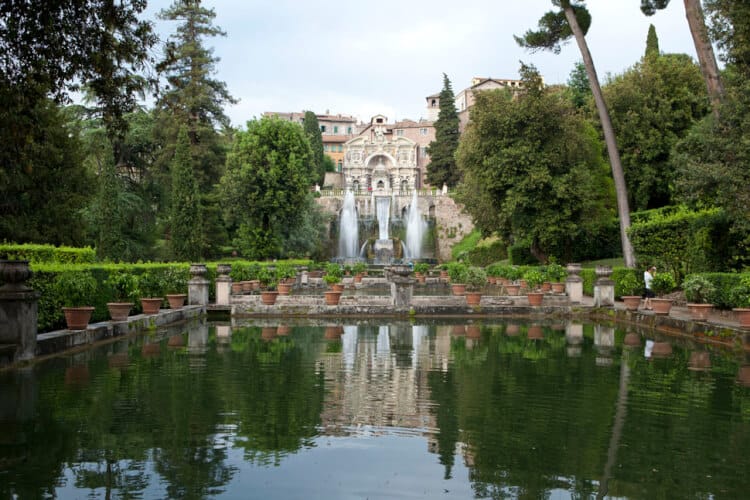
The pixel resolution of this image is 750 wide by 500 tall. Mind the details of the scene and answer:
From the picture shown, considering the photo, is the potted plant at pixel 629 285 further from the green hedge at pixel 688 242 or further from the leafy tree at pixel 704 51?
the leafy tree at pixel 704 51

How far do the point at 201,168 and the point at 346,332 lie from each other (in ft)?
103

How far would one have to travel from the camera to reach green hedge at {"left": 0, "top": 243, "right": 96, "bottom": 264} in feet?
51.2

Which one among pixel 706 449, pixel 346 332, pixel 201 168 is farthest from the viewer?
pixel 201 168

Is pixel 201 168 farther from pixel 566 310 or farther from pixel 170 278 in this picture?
pixel 566 310

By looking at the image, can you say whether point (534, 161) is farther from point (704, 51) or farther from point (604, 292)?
point (704, 51)

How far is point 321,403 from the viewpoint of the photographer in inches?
281

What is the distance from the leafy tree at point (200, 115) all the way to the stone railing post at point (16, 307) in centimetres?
3186

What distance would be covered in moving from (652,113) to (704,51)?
13.8 m

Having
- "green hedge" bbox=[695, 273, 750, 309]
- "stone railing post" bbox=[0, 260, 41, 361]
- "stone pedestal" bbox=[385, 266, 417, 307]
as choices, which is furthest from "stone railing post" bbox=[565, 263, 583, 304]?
"stone railing post" bbox=[0, 260, 41, 361]

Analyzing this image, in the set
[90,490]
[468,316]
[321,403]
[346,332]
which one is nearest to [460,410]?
[321,403]

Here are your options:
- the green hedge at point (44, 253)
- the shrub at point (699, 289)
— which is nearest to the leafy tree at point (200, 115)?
the green hedge at point (44, 253)

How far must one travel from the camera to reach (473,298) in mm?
18406

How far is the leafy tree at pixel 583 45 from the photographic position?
22.1m

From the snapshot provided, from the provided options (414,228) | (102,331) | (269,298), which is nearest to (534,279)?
(269,298)
